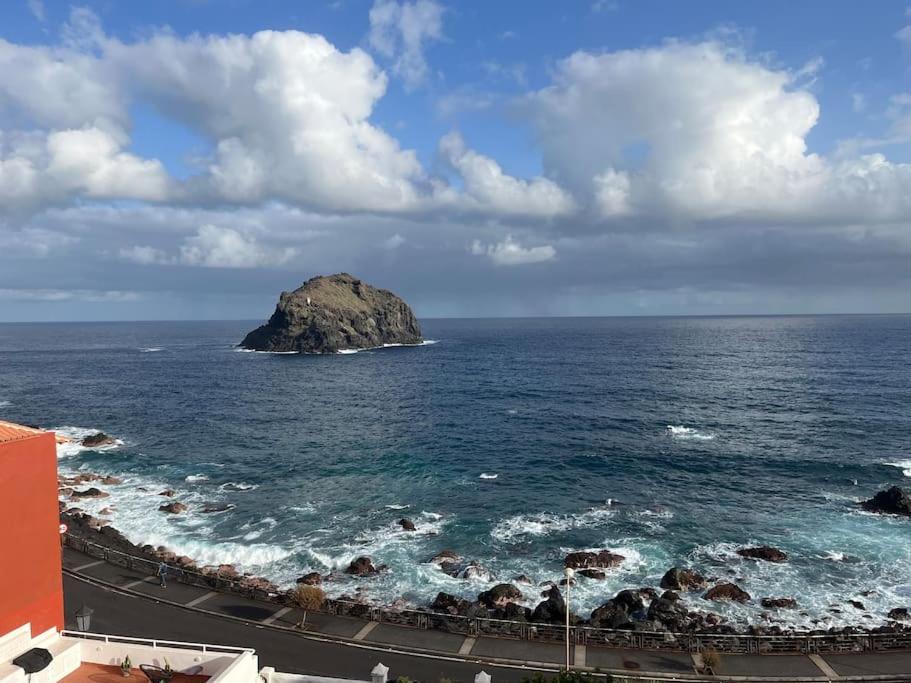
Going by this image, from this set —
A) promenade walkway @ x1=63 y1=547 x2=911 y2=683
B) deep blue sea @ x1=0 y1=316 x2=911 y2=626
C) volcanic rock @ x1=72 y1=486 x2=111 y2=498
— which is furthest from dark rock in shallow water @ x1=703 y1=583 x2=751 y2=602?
volcanic rock @ x1=72 y1=486 x2=111 y2=498

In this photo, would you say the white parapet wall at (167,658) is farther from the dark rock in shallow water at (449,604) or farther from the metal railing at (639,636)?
the dark rock in shallow water at (449,604)

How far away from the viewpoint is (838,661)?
28312mm

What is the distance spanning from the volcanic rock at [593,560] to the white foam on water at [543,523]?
16.2 ft

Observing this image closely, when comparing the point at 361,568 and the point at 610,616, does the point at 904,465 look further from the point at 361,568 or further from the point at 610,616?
the point at 361,568

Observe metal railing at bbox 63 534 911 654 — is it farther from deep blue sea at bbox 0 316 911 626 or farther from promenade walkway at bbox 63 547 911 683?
deep blue sea at bbox 0 316 911 626

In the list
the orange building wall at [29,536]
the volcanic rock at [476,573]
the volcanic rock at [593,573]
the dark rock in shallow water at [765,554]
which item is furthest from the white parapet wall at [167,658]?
the dark rock in shallow water at [765,554]

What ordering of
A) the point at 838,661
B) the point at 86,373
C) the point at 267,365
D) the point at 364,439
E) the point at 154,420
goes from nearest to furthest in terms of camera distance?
1. the point at 838,661
2. the point at 364,439
3. the point at 154,420
4. the point at 86,373
5. the point at 267,365

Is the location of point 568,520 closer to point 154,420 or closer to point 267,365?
point 154,420

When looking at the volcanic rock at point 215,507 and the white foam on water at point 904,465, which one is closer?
the volcanic rock at point 215,507

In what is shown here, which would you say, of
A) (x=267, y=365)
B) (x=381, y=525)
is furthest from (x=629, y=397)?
(x=267, y=365)

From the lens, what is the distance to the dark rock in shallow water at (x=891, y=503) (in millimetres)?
50688

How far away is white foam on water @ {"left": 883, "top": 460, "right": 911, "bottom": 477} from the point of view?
60906 mm

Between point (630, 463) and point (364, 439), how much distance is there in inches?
1317

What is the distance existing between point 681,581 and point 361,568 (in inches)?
831
